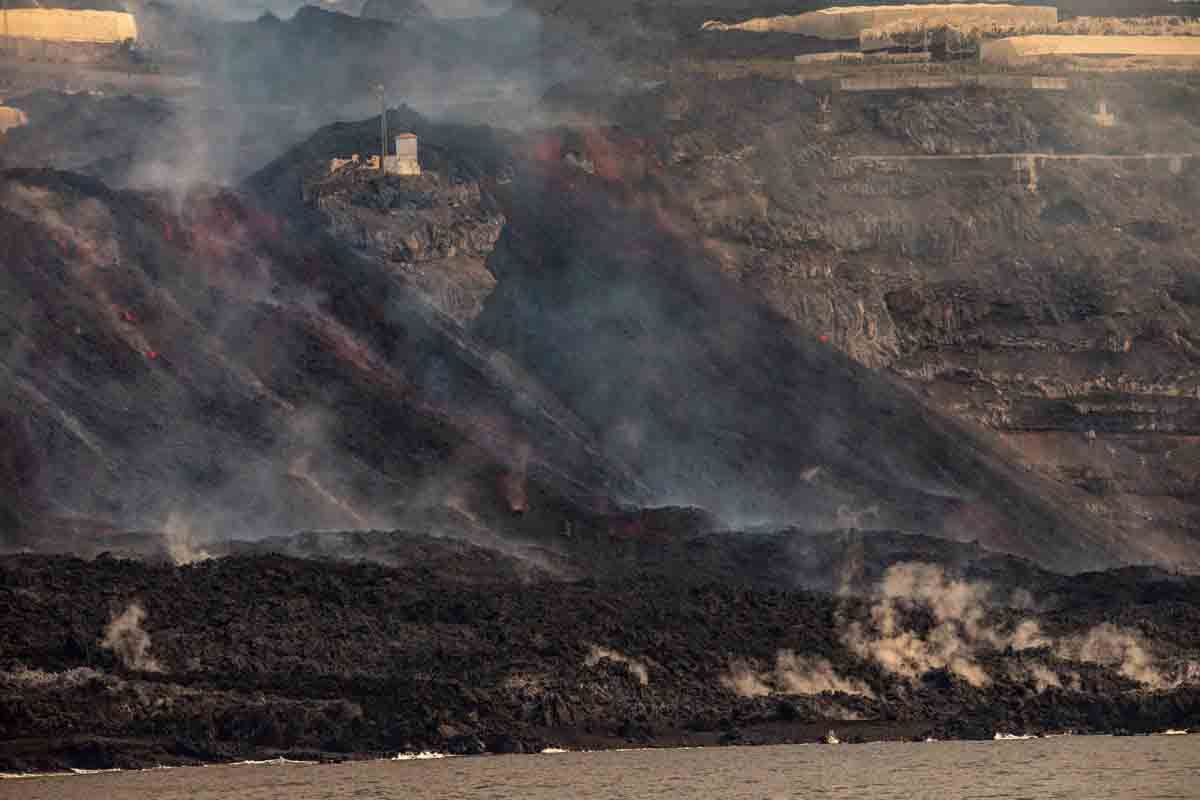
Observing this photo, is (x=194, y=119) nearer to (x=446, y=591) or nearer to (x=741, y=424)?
(x=741, y=424)

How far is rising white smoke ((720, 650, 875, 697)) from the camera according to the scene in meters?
121

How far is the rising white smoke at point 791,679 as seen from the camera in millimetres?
121312

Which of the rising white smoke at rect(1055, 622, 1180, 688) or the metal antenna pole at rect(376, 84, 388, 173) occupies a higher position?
the metal antenna pole at rect(376, 84, 388, 173)

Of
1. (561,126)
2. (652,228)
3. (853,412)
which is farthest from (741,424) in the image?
(561,126)

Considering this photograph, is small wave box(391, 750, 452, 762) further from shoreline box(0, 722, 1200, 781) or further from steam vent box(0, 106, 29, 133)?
steam vent box(0, 106, 29, 133)

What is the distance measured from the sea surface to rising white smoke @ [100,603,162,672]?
13.7ft

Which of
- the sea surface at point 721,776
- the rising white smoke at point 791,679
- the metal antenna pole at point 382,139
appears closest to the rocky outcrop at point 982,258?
the metal antenna pole at point 382,139

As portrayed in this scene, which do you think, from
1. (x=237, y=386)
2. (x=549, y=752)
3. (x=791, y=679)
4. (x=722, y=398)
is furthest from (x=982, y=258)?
(x=549, y=752)

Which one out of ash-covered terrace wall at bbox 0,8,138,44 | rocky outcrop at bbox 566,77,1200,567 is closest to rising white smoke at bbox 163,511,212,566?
rocky outcrop at bbox 566,77,1200,567

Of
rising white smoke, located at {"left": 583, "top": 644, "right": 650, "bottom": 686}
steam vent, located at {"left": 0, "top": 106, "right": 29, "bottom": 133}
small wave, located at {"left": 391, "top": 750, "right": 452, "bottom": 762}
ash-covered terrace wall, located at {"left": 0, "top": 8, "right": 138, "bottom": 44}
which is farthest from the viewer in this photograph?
ash-covered terrace wall, located at {"left": 0, "top": 8, "right": 138, "bottom": 44}

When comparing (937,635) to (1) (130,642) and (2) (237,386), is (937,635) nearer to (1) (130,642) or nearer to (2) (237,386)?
(1) (130,642)

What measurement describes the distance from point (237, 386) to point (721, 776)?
31965 mm

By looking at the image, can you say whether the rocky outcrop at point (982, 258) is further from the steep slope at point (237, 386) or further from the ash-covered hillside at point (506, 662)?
the ash-covered hillside at point (506, 662)

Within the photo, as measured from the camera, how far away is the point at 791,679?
12225cm
